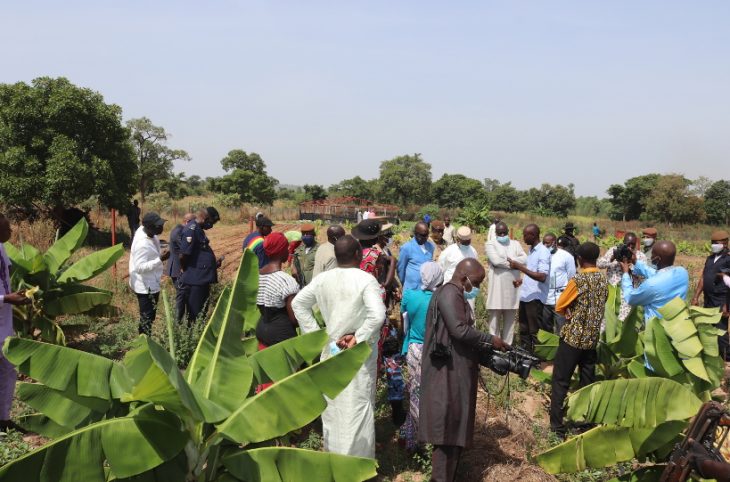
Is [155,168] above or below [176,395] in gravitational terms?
above

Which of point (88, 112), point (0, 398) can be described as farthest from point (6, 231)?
point (88, 112)

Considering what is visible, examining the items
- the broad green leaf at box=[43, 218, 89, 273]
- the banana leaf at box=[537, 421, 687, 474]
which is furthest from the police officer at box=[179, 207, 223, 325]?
the banana leaf at box=[537, 421, 687, 474]

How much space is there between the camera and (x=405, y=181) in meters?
62.4

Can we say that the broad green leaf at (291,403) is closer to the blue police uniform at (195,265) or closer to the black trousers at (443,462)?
the black trousers at (443,462)

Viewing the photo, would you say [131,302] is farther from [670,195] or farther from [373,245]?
[670,195]

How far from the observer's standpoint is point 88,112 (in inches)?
658

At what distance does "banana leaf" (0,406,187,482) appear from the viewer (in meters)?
2.20

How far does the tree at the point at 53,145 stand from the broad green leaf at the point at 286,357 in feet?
48.1

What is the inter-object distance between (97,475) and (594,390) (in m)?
2.88

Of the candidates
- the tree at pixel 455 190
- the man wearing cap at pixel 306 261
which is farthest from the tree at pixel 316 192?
the man wearing cap at pixel 306 261

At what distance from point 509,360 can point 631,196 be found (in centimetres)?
5163

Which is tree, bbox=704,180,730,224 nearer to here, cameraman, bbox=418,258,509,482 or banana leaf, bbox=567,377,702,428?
banana leaf, bbox=567,377,702,428

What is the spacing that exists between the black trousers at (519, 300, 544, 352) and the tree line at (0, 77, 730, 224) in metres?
13.8

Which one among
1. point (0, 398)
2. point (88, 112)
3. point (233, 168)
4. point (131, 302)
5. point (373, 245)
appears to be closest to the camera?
point (0, 398)
